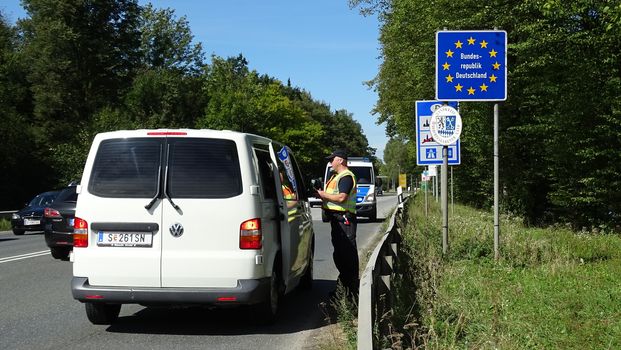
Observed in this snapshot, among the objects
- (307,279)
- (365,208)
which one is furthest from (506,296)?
(365,208)

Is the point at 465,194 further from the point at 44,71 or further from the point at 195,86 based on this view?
the point at 195,86

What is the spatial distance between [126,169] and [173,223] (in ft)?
2.52

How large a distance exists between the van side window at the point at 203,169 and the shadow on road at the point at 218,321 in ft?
4.90

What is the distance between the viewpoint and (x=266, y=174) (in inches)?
291

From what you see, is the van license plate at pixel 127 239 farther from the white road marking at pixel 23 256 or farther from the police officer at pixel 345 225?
the white road marking at pixel 23 256

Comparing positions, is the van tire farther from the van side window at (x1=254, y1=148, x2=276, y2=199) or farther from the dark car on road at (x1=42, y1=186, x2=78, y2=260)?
the dark car on road at (x1=42, y1=186, x2=78, y2=260)

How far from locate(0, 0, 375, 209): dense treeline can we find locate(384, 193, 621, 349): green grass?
100 feet

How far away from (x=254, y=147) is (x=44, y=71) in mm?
44625

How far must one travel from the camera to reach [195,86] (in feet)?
232

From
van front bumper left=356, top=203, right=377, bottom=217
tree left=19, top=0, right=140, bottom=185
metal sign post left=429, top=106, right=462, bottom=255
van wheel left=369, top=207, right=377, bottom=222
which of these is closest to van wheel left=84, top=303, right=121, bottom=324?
metal sign post left=429, top=106, right=462, bottom=255

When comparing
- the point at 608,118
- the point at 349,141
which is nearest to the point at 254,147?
the point at 608,118

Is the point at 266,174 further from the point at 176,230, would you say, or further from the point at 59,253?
the point at 59,253

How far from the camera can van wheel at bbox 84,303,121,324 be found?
6.96m

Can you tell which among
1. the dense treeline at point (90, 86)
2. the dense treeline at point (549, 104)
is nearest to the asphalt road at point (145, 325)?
the dense treeline at point (549, 104)
